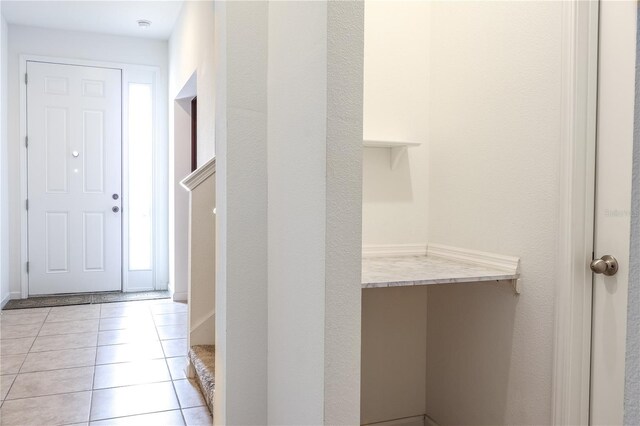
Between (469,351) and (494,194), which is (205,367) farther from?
(494,194)

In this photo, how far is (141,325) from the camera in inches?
166

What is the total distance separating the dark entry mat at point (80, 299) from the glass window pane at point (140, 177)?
0.37 meters

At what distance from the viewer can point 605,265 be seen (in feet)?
5.23

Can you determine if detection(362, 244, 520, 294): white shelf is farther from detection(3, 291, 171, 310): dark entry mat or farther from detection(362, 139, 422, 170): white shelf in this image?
detection(3, 291, 171, 310): dark entry mat

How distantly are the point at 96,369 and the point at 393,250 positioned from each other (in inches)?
82.1

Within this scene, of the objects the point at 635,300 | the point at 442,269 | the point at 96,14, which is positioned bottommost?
the point at 442,269

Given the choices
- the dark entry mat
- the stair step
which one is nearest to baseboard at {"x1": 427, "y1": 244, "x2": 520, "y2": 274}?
the stair step

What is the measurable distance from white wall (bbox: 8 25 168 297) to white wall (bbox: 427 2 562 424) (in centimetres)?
431

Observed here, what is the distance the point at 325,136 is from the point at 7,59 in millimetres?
5233

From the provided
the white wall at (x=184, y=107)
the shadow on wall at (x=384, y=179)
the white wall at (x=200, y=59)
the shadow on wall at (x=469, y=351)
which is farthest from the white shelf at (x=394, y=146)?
the white wall at (x=184, y=107)

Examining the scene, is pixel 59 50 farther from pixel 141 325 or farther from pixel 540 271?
pixel 540 271

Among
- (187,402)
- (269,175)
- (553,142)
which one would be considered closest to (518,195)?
(553,142)

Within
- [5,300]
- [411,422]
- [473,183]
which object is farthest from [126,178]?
[473,183]

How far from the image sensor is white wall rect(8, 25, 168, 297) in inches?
204
